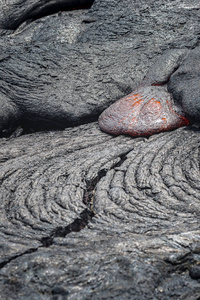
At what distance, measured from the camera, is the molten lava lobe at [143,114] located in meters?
2.96

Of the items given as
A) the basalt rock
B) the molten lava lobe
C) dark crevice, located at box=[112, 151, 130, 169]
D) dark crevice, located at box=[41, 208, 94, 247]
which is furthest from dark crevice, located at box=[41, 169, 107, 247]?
the basalt rock

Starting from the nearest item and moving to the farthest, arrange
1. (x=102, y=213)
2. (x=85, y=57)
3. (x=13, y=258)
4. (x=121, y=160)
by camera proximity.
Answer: (x=13, y=258) → (x=102, y=213) → (x=121, y=160) → (x=85, y=57)

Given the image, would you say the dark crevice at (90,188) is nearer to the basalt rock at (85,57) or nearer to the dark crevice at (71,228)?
the dark crevice at (71,228)

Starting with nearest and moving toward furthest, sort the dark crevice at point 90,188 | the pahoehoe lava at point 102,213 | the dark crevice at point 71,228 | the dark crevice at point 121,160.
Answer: the pahoehoe lava at point 102,213 → the dark crevice at point 71,228 → the dark crevice at point 90,188 → the dark crevice at point 121,160

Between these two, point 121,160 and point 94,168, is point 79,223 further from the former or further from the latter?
point 121,160

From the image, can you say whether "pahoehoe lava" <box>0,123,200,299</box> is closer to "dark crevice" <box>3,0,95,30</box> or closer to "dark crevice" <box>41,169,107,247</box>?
"dark crevice" <box>41,169,107,247</box>

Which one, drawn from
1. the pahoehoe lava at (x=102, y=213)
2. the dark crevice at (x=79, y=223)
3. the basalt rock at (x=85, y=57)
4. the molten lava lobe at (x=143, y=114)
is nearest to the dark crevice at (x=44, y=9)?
the basalt rock at (x=85, y=57)

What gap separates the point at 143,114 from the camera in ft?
10.0

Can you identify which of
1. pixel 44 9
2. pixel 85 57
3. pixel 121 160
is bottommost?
pixel 121 160

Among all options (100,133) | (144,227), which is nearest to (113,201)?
(144,227)

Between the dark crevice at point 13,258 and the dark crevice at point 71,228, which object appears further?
the dark crevice at point 71,228

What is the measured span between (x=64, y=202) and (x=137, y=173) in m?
0.71

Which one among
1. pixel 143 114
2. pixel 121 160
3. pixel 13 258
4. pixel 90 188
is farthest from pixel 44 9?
pixel 13 258

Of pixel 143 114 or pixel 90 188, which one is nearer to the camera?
pixel 90 188
